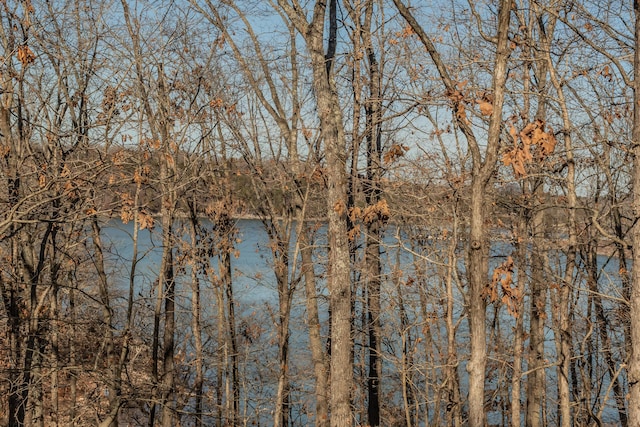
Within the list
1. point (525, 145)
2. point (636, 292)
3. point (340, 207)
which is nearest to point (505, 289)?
point (525, 145)

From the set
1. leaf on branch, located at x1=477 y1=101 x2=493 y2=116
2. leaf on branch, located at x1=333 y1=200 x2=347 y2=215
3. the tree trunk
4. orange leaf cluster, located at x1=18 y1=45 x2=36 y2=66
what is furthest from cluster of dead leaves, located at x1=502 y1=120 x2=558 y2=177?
orange leaf cluster, located at x1=18 y1=45 x2=36 y2=66

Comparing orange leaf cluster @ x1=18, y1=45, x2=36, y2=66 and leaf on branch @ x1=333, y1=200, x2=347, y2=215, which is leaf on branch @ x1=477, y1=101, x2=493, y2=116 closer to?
leaf on branch @ x1=333, y1=200, x2=347, y2=215

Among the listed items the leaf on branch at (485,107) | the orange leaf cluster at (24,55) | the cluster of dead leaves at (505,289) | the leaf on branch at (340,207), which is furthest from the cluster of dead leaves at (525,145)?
the orange leaf cluster at (24,55)

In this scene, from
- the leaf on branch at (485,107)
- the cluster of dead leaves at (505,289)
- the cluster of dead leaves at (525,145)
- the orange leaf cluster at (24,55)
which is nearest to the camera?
the cluster of dead leaves at (525,145)

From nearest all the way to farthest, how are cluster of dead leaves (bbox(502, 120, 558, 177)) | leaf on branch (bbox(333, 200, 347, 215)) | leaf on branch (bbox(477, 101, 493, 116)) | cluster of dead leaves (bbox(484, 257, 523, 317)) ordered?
cluster of dead leaves (bbox(502, 120, 558, 177))
cluster of dead leaves (bbox(484, 257, 523, 317))
leaf on branch (bbox(477, 101, 493, 116))
leaf on branch (bbox(333, 200, 347, 215))

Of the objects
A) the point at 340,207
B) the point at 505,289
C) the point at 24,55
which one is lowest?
the point at 505,289

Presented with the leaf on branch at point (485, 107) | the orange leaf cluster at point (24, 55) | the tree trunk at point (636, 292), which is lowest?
the tree trunk at point (636, 292)

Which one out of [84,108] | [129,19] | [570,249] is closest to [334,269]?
[570,249]

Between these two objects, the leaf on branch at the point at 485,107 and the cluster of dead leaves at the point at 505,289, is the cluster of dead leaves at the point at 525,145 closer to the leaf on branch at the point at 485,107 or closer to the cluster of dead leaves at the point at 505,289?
the leaf on branch at the point at 485,107

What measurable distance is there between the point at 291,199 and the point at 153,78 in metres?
4.11

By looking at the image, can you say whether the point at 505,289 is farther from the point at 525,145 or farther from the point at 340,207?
the point at 340,207

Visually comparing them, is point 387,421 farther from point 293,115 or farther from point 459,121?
point 459,121

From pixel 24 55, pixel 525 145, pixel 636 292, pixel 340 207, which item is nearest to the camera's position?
pixel 525 145

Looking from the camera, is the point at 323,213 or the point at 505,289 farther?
the point at 323,213
